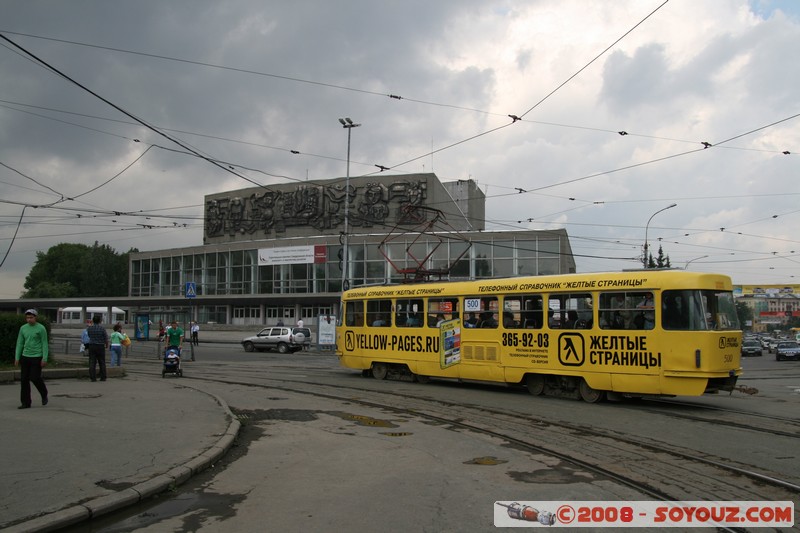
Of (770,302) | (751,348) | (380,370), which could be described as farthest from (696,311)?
(770,302)

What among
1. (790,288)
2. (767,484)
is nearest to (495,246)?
(767,484)

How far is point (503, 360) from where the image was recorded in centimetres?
1563

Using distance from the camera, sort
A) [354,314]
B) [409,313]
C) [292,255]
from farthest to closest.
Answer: [292,255] < [354,314] < [409,313]

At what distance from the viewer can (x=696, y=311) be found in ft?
40.9

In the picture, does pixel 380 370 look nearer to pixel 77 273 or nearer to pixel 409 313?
pixel 409 313

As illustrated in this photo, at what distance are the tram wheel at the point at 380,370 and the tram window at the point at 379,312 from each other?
1329mm

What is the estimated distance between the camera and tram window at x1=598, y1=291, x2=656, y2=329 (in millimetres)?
13036

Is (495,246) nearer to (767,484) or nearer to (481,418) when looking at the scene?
(481,418)

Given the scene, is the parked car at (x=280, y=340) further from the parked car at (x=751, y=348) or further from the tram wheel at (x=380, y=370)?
the parked car at (x=751, y=348)

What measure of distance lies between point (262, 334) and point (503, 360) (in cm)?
2668

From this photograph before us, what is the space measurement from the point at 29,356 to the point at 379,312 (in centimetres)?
1070

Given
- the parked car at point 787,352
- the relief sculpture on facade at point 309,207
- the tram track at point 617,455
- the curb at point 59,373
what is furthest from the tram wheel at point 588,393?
the relief sculpture on facade at point 309,207

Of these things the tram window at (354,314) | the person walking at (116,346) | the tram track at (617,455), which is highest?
the tram window at (354,314)

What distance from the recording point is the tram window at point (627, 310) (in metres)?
13.0
